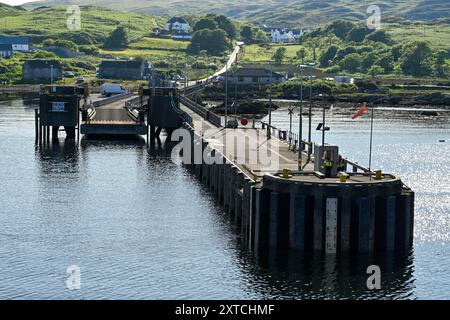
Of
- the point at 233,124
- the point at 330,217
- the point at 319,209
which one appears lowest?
the point at 330,217

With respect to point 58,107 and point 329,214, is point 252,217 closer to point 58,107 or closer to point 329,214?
point 329,214

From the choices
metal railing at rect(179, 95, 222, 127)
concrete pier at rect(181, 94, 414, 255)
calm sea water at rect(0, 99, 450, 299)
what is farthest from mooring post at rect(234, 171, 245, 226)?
metal railing at rect(179, 95, 222, 127)

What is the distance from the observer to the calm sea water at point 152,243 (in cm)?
6575

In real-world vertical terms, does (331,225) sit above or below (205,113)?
below

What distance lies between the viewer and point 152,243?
77750mm

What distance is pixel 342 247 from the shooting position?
71.8 metres

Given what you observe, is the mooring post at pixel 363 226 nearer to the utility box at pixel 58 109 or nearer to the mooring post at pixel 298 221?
the mooring post at pixel 298 221

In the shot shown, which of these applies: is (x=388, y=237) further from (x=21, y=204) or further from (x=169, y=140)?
(x=169, y=140)

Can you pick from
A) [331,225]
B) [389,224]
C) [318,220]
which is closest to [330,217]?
[331,225]

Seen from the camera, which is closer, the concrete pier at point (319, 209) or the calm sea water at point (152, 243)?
the calm sea water at point (152, 243)

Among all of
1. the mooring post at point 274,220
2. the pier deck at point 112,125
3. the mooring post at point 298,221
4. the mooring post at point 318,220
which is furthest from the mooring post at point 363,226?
the pier deck at point 112,125
